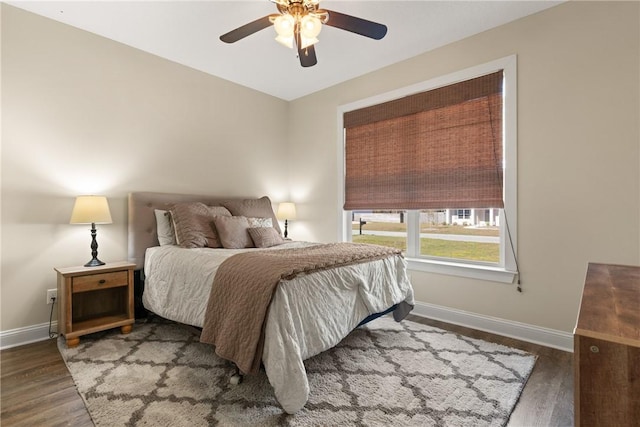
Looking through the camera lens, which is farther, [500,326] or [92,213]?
[500,326]

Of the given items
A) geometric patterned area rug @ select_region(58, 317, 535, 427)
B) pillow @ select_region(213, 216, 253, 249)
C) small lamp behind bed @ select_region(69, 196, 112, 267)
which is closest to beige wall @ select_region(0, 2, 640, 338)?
small lamp behind bed @ select_region(69, 196, 112, 267)

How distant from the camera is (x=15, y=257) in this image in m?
2.42

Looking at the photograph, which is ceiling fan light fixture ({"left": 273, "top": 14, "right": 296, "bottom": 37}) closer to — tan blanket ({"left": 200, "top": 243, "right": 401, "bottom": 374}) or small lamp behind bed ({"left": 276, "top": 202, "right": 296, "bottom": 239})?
tan blanket ({"left": 200, "top": 243, "right": 401, "bottom": 374})

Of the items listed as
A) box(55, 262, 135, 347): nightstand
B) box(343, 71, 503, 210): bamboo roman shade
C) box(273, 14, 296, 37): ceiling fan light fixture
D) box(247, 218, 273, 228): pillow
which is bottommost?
box(55, 262, 135, 347): nightstand

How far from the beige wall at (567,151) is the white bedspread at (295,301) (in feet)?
3.44

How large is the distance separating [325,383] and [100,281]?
197 centimetres

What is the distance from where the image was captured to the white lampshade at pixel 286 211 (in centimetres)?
417

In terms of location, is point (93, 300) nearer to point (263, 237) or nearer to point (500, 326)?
point (263, 237)

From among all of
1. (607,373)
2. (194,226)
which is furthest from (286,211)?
(607,373)

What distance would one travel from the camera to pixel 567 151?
7.73 ft

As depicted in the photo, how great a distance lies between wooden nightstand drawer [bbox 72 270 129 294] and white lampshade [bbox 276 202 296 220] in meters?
1.99

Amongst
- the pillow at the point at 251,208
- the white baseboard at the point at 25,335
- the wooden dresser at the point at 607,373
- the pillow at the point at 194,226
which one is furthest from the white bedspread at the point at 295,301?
the wooden dresser at the point at 607,373

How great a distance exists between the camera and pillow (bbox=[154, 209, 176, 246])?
2.99 meters

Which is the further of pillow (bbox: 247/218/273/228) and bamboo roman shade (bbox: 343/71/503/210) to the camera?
pillow (bbox: 247/218/273/228)
